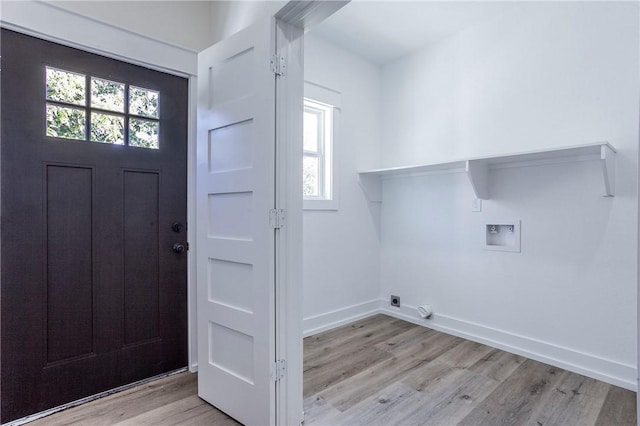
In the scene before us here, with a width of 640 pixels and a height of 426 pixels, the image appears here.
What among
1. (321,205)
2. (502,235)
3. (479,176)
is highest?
(479,176)

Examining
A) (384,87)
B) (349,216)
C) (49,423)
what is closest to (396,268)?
(349,216)

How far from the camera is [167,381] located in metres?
2.12

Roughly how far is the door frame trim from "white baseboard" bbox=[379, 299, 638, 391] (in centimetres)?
211

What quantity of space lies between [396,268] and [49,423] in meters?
2.82

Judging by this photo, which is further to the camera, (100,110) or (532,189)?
(532,189)

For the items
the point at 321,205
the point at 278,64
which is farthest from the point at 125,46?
the point at 321,205

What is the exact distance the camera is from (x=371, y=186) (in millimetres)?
3434

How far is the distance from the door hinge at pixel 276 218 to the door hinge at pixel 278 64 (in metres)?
0.66

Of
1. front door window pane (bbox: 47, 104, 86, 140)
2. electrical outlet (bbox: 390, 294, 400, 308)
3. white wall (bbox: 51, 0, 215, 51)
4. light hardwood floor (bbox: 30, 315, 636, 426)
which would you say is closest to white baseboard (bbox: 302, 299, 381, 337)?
electrical outlet (bbox: 390, 294, 400, 308)

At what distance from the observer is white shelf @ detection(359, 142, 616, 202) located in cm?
204

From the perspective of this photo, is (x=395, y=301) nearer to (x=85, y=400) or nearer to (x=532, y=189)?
(x=532, y=189)

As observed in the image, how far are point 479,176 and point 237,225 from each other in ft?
6.45

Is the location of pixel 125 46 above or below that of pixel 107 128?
above

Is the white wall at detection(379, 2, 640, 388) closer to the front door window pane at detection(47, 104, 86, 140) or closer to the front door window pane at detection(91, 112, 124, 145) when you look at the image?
the front door window pane at detection(91, 112, 124, 145)
